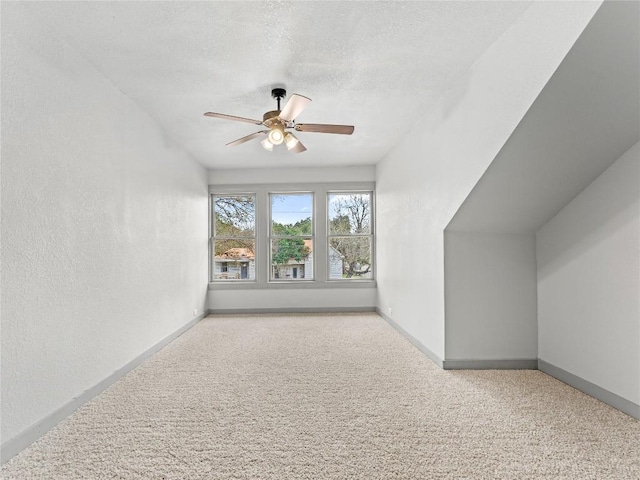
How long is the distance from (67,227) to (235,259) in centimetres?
387

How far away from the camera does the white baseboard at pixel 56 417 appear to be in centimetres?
188

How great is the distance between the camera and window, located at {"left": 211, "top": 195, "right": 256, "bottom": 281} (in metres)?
6.19

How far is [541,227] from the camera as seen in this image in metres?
3.08

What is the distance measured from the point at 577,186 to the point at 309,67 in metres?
2.22

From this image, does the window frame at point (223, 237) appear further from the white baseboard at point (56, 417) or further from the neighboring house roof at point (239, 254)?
the white baseboard at point (56, 417)

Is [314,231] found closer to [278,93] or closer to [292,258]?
[292,258]

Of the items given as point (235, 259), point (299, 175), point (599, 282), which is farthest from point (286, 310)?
point (599, 282)

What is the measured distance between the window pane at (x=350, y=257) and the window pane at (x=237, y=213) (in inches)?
59.8

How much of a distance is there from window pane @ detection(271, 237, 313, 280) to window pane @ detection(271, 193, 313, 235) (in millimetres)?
164

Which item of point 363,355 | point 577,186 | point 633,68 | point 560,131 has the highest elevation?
point 633,68

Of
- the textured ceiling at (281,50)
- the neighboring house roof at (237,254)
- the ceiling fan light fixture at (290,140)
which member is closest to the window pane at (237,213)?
the neighboring house roof at (237,254)

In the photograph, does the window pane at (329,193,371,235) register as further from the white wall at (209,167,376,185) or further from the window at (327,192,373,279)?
the white wall at (209,167,376,185)

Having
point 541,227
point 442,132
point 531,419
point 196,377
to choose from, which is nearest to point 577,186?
point 541,227

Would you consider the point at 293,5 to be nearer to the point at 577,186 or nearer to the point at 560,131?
the point at 560,131
